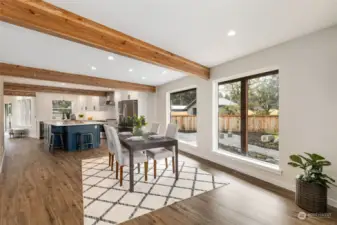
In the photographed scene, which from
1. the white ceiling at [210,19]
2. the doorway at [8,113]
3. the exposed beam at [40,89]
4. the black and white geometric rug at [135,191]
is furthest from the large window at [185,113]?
the doorway at [8,113]

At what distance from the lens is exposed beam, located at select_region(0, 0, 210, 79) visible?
1.80 m

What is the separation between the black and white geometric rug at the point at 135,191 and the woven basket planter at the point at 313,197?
3.92 feet

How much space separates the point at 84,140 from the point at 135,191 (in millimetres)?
4213

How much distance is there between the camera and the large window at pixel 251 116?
336cm

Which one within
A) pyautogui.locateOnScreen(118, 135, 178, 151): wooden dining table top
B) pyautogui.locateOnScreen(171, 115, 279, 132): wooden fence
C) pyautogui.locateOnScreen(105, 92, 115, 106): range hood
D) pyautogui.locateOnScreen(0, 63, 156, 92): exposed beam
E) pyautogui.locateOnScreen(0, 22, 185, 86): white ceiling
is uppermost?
pyautogui.locateOnScreen(0, 22, 185, 86): white ceiling

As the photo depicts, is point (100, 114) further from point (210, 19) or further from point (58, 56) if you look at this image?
point (210, 19)

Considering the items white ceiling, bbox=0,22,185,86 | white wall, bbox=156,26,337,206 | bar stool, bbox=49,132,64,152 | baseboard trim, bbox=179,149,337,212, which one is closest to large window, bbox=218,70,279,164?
white wall, bbox=156,26,337,206

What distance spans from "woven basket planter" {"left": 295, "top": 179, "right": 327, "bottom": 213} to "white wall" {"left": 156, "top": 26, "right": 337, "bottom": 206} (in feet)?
1.15

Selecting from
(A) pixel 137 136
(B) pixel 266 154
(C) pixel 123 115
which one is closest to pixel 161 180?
(A) pixel 137 136

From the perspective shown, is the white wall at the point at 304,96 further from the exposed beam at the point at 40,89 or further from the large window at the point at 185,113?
the exposed beam at the point at 40,89

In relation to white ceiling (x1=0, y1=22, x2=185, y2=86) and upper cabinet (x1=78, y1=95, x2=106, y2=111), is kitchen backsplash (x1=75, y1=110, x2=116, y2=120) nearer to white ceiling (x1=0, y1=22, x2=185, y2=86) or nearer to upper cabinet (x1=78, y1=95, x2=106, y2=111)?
upper cabinet (x1=78, y1=95, x2=106, y2=111)

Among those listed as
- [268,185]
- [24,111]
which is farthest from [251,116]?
[24,111]

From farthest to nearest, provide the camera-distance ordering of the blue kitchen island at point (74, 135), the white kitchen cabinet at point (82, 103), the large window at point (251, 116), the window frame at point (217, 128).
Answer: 1. the white kitchen cabinet at point (82, 103)
2. the blue kitchen island at point (74, 135)
3. the large window at point (251, 116)
4. the window frame at point (217, 128)

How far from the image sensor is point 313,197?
7.41ft
